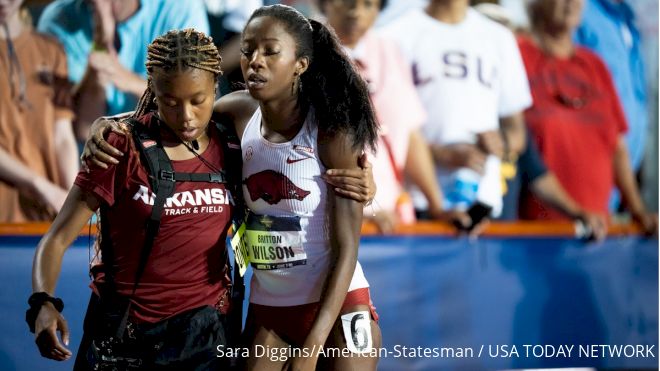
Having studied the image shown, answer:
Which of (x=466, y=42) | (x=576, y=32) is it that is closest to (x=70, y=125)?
(x=466, y=42)

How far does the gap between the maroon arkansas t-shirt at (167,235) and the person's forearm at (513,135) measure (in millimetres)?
2407

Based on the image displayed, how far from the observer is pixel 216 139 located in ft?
8.70

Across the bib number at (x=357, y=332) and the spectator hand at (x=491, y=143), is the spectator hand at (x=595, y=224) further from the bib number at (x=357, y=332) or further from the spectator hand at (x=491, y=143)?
the bib number at (x=357, y=332)

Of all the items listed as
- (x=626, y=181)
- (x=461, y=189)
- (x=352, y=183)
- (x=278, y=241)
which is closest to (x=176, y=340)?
(x=278, y=241)

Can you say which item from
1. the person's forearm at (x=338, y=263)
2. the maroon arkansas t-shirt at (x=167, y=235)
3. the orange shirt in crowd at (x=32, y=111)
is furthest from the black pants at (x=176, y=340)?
the orange shirt in crowd at (x=32, y=111)

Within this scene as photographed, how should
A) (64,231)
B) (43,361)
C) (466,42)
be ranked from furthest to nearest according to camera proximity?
(466,42) < (43,361) < (64,231)

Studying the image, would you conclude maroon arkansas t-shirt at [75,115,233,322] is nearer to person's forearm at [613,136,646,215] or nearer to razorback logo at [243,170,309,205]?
razorback logo at [243,170,309,205]

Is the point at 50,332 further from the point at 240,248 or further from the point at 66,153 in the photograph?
the point at 66,153

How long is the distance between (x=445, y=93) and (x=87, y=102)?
Answer: 67.1 inches

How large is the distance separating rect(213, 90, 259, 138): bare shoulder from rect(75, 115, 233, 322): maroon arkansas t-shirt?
22cm

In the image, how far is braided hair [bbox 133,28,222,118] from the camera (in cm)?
243

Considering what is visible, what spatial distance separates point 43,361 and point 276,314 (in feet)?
4.71

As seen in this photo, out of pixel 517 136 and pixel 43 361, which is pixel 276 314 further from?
pixel 517 136

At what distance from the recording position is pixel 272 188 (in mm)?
2611
